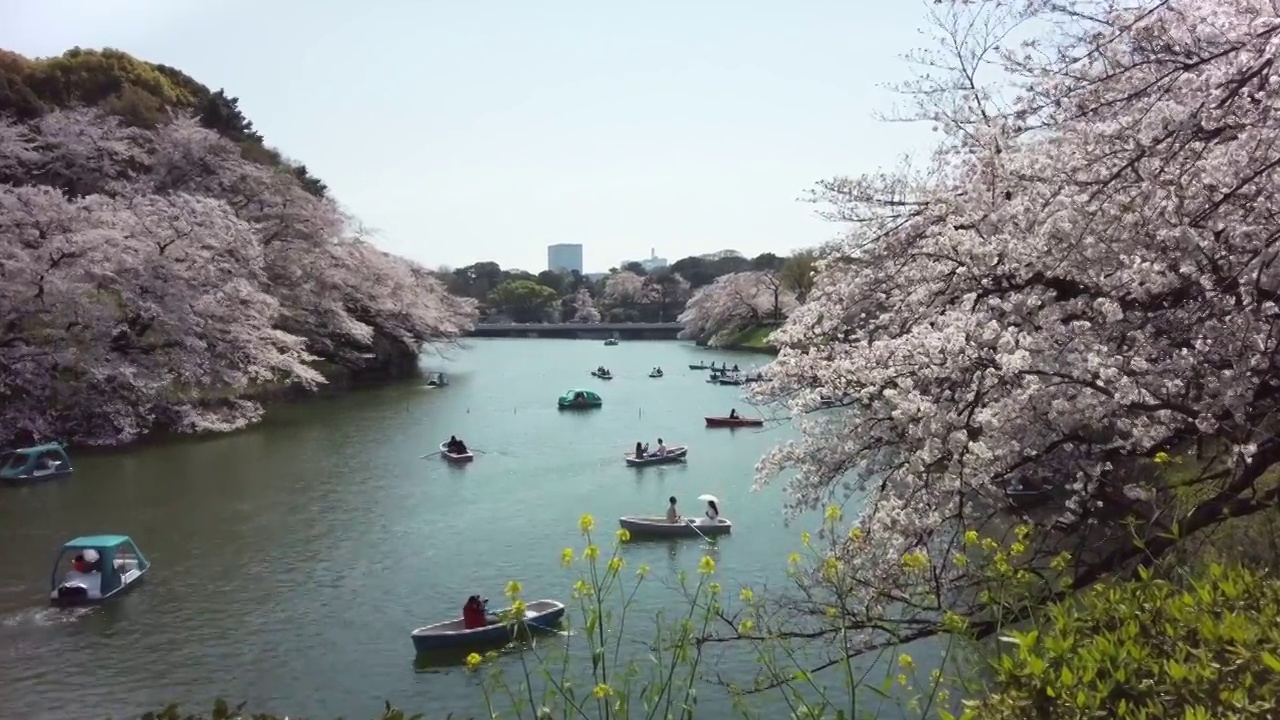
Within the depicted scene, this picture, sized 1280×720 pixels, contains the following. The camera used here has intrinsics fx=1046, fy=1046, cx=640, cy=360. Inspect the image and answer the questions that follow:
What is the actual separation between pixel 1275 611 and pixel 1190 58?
3.43m

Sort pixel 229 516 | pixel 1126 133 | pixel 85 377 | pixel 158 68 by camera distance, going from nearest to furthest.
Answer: pixel 1126 133 → pixel 229 516 → pixel 85 377 → pixel 158 68

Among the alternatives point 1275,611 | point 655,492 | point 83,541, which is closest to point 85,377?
point 83,541

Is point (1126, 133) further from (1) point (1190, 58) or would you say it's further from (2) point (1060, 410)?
(2) point (1060, 410)

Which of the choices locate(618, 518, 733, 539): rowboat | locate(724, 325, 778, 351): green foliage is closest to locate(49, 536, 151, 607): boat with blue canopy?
locate(618, 518, 733, 539): rowboat

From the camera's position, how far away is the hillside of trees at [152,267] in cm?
2225

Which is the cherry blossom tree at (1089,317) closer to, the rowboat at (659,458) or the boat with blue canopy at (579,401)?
the rowboat at (659,458)

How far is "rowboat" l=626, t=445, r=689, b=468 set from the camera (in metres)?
22.5

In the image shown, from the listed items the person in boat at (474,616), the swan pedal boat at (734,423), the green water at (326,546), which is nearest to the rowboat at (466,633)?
the person in boat at (474,616)

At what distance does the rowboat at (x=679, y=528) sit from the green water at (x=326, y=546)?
1.14 feet

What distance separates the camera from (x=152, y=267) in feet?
78.1

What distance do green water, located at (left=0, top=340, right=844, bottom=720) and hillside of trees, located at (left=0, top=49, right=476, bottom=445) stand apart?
1.76m

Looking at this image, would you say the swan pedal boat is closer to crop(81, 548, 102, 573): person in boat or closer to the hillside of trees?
the hillside of trees

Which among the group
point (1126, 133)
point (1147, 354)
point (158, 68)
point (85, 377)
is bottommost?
point (85, 377)

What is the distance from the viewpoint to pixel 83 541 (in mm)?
13109
